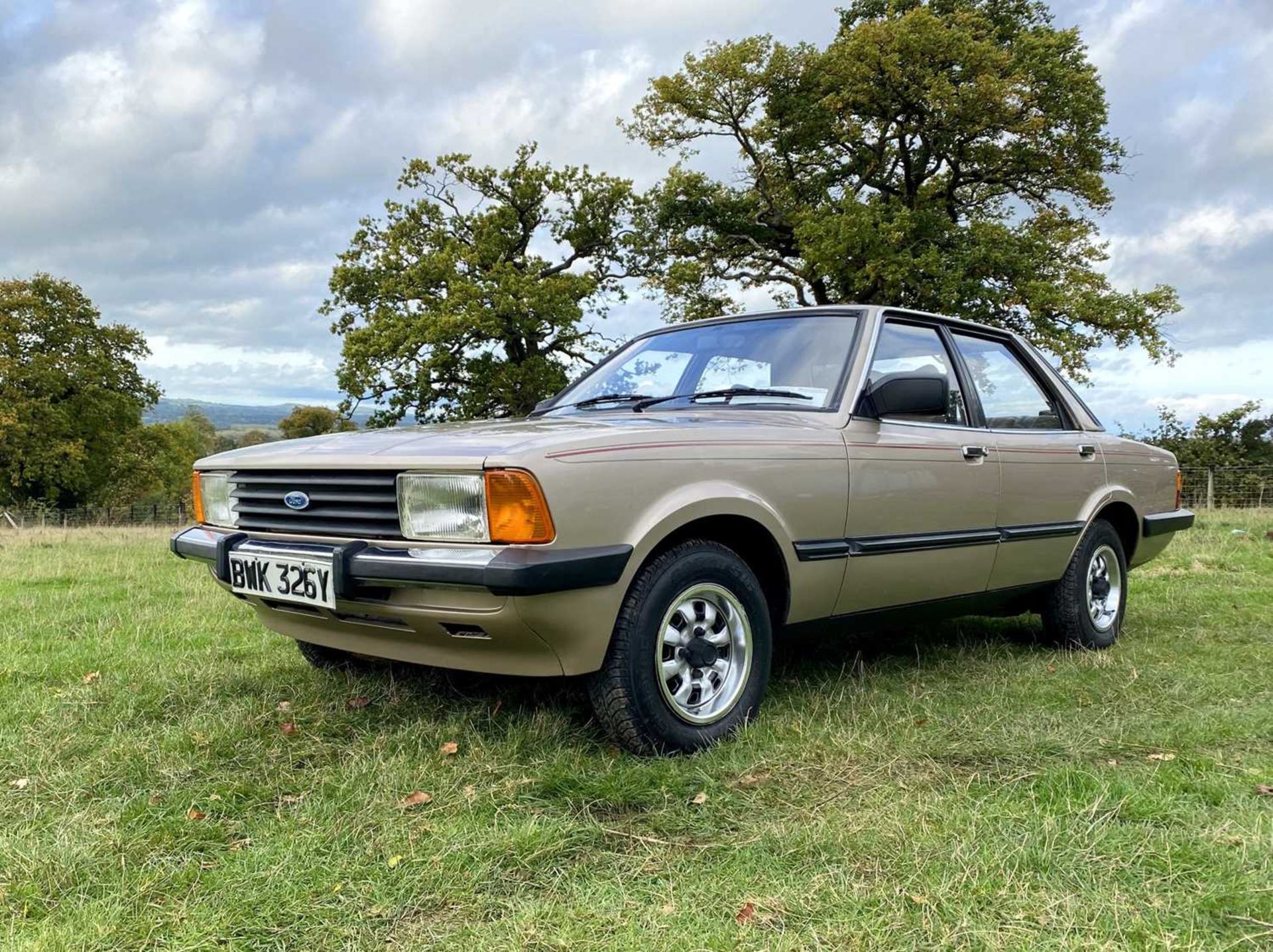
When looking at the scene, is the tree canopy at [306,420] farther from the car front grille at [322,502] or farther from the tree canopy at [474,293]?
the car front grille at [322,502]

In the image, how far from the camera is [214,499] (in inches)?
141

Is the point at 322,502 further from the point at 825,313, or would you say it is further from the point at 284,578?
the point at 825,313

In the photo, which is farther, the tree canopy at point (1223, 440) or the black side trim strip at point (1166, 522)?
the tree canopy at point (1223, 440)

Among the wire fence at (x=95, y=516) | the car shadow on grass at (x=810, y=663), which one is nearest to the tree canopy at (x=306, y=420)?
the wire fence at (x=95, y=516)

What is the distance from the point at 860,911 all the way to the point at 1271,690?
110 inches

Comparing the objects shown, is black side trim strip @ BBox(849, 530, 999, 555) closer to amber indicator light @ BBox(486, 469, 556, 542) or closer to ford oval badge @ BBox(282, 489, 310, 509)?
amber indicator light @ BBox(486, 469, 556, 542)

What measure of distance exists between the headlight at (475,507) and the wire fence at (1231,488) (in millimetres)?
17283

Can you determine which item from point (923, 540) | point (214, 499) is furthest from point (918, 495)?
point (214, 499)

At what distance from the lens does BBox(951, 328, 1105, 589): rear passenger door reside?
14.1ft

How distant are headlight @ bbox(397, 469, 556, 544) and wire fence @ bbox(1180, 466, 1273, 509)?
17283 mm

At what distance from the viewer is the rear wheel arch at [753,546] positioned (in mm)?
3029

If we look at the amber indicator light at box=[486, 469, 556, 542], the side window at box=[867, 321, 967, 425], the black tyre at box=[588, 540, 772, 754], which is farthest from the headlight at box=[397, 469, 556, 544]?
the side window at box=[867, 321, 967, 425]

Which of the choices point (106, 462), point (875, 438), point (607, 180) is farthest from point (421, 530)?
point (106, 462)

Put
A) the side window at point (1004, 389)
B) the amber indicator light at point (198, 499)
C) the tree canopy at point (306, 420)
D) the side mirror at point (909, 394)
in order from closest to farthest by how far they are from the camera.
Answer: the side mirror at point (909, 394), the amber indicator light at point (198, 499), the side window at point (1004, 389), the tree canopy at point (306, 420)
